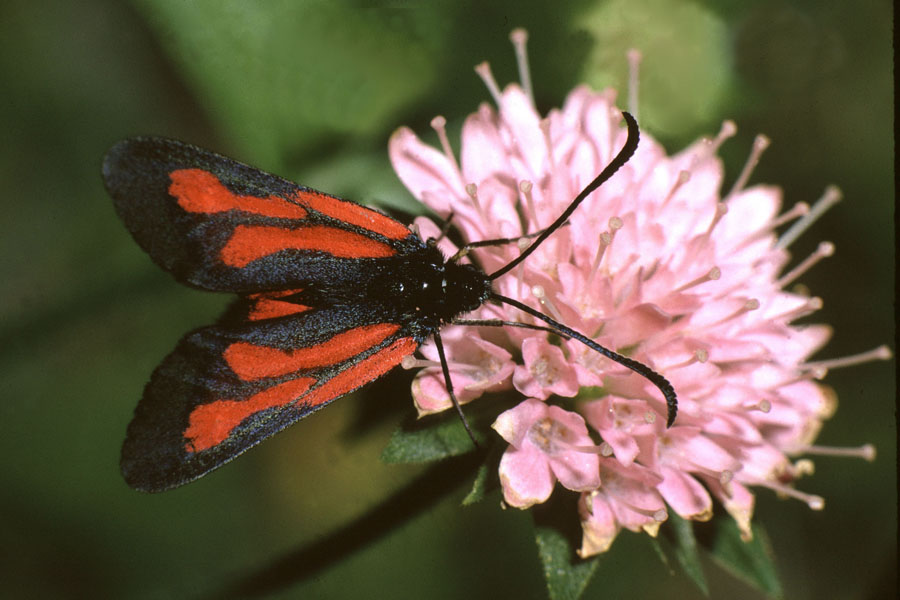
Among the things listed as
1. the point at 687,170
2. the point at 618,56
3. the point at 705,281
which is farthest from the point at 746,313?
the point at 618,56

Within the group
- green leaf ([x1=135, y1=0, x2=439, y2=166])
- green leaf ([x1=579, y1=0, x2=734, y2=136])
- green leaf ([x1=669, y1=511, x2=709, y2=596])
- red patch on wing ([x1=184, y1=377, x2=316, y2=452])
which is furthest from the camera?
green leaf ([x1=579, y1=0, x2=734, y2=136])

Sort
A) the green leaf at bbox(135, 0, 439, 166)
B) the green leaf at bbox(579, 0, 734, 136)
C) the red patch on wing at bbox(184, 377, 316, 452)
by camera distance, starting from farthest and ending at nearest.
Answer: the green leaf at bbox(579, 0, 734, 136) → the green leaf at bbox(135, 0, 439, 166) → the red patch on wing at bbox(184, 377, 316, 452)

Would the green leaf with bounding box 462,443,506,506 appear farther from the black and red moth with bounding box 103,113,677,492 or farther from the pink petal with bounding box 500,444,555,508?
the black and red moth with bounding box 103,113,677,492

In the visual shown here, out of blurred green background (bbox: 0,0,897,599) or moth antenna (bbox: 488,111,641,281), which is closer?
moth antenna (bbox: 488,111,641,281)

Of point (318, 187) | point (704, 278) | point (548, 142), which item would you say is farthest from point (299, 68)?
point (704, 278)

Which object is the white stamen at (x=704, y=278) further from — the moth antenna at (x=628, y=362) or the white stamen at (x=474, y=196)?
the white stamen at (x=474, y=196)

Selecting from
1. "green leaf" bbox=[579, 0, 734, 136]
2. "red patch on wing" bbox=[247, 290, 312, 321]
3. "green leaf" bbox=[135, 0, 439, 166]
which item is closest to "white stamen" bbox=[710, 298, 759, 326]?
"red patch on wing" bbox=[247, 290, 312, 321]

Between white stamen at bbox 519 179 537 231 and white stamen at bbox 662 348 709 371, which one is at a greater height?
white stamen at bbox 519 179 537 231

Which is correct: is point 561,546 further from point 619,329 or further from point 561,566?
point 619,329
